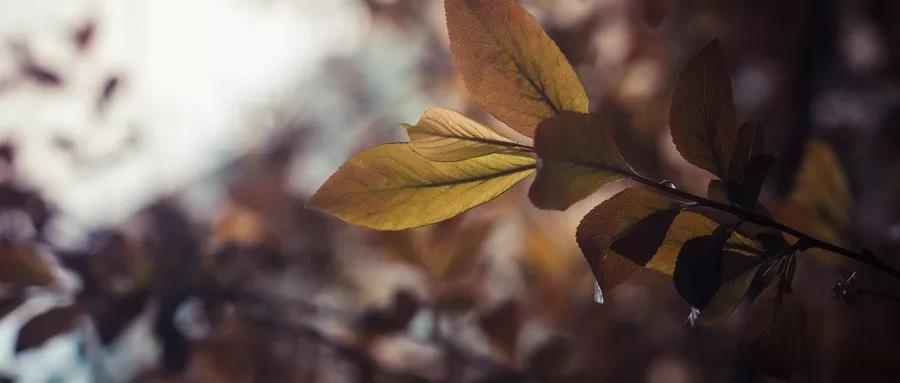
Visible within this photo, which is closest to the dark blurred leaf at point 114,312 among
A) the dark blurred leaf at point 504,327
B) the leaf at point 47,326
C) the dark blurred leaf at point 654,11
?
the leaf at point 47,326

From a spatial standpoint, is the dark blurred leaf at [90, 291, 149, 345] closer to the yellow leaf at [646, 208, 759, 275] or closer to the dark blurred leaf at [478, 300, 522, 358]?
the dark blurred leaf at [478, 300, 522, 358]

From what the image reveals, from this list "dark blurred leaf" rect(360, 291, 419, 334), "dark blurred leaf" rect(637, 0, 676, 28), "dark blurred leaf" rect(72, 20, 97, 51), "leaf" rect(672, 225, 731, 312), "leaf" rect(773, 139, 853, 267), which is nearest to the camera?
"leaf" rect(672, 225, 731, 312)

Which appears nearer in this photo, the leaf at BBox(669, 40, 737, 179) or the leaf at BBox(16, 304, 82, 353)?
the leaf at BBox(669, 40, 737, 179)

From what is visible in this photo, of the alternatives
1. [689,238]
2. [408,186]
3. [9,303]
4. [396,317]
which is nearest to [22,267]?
[9,303]

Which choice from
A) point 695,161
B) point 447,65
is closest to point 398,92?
point 447,65

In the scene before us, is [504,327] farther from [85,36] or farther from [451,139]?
[85,36]

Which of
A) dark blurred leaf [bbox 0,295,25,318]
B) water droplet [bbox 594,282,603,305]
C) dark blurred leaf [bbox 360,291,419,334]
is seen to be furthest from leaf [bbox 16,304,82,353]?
water droplet [bbox 594,282,603,305]
